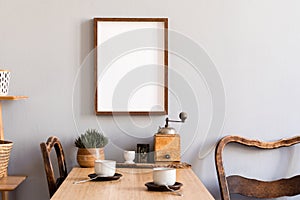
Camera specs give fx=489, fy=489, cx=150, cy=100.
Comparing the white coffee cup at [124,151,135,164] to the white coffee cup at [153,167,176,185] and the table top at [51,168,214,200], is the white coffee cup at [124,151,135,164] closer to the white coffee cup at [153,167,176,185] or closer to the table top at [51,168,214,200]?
the table top at [51,168,214,200]

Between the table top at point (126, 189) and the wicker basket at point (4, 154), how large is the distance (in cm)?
38

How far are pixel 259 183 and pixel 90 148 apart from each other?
3.07 ft

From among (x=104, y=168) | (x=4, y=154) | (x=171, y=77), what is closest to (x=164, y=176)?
(x=104, y=168)

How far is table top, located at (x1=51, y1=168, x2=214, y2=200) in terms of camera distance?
1901 mm

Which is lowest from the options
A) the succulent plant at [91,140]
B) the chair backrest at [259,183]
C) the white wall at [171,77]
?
the chair backrest at [259,183]

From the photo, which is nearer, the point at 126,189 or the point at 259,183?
the point at 126,189

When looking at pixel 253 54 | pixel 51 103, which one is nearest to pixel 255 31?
pixel 253 54

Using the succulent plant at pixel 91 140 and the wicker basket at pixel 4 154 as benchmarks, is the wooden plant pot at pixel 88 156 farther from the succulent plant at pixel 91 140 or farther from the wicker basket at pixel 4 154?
the wicker basket at pixel 4 154

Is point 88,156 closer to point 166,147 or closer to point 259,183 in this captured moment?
point 166,147

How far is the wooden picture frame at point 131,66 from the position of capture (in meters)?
2.65

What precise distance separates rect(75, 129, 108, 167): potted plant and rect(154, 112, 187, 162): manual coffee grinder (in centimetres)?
29

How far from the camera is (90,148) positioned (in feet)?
8.23

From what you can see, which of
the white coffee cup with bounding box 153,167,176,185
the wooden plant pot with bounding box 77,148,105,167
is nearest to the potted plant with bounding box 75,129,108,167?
the wooden plant pot with bounding box 77,148,105,167

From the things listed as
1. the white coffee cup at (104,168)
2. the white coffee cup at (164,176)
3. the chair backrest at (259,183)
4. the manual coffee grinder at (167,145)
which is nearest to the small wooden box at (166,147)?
the manual coffee grinder at (167,145)
